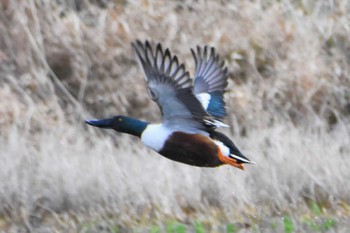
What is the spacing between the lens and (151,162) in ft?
25.6

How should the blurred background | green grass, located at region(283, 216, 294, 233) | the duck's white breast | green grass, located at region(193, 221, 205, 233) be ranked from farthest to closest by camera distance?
the blurred background < green grass, located at region(193, 221, 205, 233) < green grass, located at region(283, 216, 294, 233) < the duck's white breast

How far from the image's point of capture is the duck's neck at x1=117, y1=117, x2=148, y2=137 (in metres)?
6.26

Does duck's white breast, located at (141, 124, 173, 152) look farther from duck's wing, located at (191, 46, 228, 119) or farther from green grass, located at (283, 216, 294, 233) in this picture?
green grass, located at (283, 216, 294, 233)

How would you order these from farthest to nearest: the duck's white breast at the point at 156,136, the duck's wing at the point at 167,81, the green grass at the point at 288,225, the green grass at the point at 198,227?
the green grass at the point at 198,227 < the green grass at the point at 288,225 < the duck's white breast at the point at 156,136 < the duck's wing at the point at 167,81

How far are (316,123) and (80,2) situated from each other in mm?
2815

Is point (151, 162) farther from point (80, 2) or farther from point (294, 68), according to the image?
point (80, 2)

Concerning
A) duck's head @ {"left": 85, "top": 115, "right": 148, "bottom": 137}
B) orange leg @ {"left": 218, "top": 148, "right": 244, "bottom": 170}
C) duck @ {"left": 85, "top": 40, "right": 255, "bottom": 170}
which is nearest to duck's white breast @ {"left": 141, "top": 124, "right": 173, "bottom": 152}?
duck @ {"left": 85, "top": 40, "right": 255, "bottom": 170}

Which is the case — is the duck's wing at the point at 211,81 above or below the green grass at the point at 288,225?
above

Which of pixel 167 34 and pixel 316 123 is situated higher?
pixel 167 34

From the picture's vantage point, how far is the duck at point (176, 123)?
5840 millimetres

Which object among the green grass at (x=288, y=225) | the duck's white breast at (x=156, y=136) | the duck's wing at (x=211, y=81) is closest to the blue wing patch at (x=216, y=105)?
the duck's wing at (x=211, y=81)

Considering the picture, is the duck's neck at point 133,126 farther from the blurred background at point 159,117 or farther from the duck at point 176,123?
the blurred background at point 159,117

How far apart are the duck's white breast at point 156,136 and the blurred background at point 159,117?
89cm

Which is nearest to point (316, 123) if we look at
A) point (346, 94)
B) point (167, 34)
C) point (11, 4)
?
point (346, 94)
